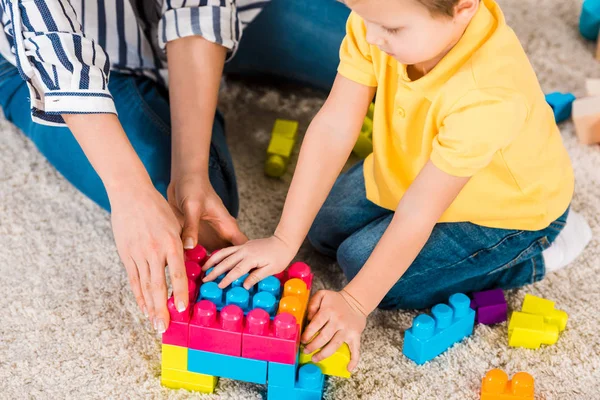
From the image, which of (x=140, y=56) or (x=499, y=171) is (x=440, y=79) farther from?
(x=140, y=56)

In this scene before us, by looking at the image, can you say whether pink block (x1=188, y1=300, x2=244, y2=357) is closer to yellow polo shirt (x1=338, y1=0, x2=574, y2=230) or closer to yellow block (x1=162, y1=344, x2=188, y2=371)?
yellow block (x1=162, y1=344, x2=188, y2=371)

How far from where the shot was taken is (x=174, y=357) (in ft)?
3.09

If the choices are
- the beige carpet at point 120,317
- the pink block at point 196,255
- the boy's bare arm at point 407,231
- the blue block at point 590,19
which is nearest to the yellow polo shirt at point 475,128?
the boy's bare arm at point 407,231

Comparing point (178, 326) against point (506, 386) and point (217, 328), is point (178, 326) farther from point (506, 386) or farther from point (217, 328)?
point (506, 386)

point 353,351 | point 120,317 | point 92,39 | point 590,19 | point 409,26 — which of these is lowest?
point 120,317

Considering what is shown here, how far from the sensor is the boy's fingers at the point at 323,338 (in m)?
0.92

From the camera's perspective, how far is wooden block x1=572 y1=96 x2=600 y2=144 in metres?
1.36

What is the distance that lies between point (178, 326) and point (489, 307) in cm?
44

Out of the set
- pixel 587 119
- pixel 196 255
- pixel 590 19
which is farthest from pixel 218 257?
pixel 590 19

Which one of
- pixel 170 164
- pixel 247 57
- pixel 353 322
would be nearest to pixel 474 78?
pixel 353 322

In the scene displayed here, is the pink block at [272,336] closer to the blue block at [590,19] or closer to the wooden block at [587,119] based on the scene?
the wooden block at [587,119]

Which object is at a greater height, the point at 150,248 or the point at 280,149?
the point at 150,248

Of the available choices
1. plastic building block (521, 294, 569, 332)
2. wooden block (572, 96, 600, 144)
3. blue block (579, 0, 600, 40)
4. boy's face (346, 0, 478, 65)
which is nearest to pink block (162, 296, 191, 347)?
boy's face (346, 0, 478, 65)

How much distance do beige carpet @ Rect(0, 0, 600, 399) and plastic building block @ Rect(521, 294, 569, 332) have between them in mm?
24
